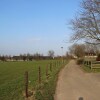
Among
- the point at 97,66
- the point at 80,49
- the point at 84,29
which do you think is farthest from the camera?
the point at 80,49

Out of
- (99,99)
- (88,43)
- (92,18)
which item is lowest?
(99,99)

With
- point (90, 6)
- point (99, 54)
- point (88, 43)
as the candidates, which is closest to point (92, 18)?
point (90, 6)

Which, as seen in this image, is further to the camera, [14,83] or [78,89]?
[14,83]

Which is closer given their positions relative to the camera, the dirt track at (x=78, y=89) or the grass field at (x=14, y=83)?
the grass field at (x=14, y=83)

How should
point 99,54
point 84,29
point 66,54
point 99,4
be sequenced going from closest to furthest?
point 99,4, point 84,29, point 99,54, point 66,54

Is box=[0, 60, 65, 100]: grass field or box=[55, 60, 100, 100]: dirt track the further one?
box=[55, 60, 100, 100]: dirt track

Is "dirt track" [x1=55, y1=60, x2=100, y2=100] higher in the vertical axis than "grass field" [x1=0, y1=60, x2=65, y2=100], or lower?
lower

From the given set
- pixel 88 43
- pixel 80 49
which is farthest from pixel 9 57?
pixel 88 43

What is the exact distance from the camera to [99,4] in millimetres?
42969

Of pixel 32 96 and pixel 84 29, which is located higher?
pixel 84 29

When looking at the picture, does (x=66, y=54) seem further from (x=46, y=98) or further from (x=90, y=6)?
(x=46, y=98)

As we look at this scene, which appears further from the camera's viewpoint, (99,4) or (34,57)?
(34,57)

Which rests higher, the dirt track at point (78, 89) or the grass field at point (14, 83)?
the grass field at point (14, 83)

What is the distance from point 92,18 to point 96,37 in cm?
328
